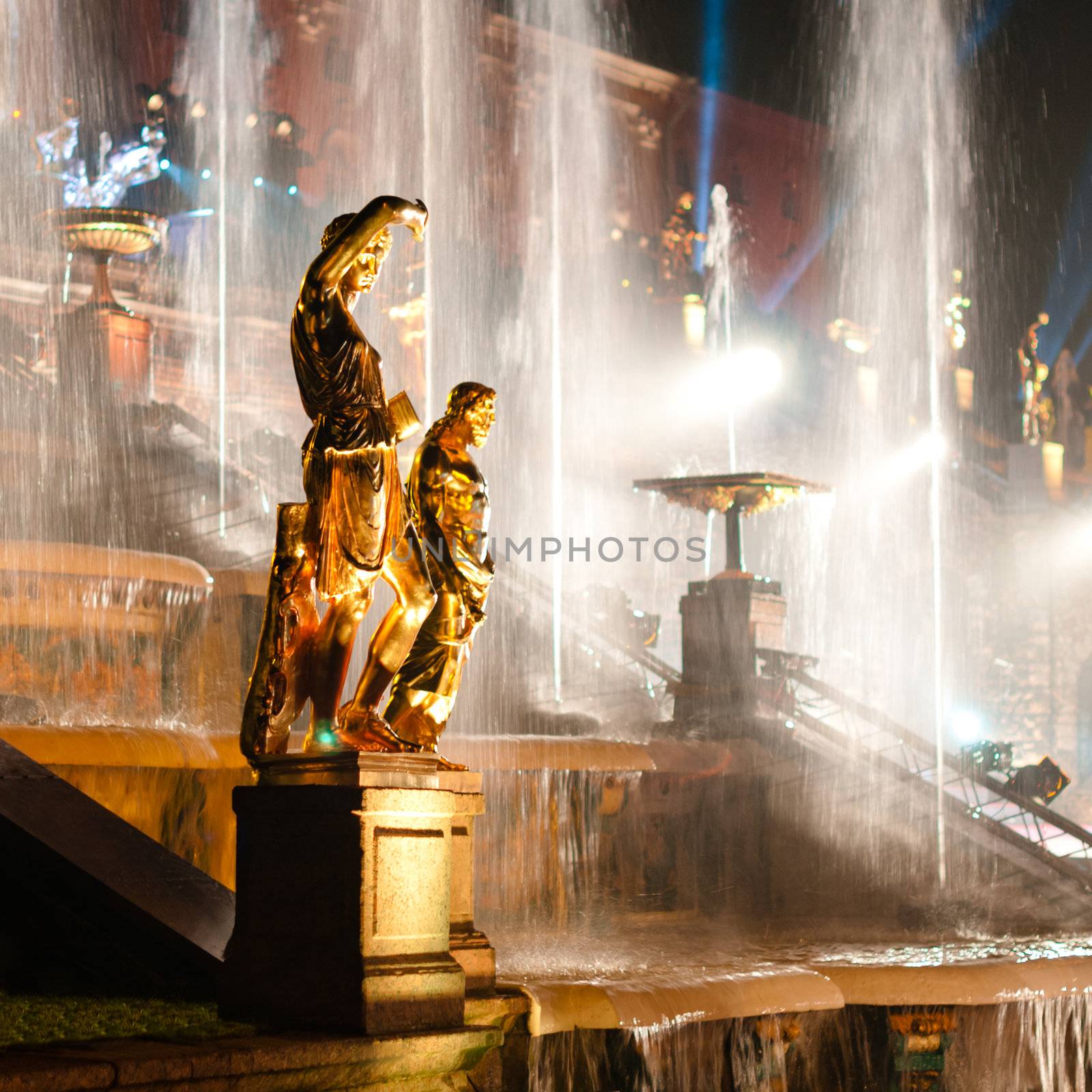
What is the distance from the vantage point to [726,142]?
139ft

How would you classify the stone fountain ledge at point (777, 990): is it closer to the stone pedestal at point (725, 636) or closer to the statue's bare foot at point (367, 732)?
the statue's bare foot at point (367, 732)

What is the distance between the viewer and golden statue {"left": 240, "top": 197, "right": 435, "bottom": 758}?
5.25 m

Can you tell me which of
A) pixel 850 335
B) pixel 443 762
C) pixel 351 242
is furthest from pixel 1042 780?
pixel 850 335

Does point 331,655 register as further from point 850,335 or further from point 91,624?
point 850,335

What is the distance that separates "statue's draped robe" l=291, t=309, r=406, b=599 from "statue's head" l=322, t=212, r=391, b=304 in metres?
0.14

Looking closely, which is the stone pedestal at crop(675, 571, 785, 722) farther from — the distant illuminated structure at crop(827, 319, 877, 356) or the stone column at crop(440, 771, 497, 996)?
the distant illuminated structure at crop(827, 319, 877, 356)

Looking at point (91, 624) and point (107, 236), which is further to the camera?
point (107, 236)

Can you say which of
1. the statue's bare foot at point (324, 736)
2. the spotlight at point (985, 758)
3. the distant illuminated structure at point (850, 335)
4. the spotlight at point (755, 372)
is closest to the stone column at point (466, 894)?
the statue's bare foot at point (324, 736)

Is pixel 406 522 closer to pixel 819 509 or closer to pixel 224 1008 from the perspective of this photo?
pixel 224 1008

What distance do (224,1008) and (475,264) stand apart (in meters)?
25.9

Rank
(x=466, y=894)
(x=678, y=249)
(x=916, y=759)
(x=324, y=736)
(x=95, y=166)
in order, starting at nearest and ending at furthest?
(x=324, y=736), (x=466, y=894), (x=916, y=759), (x=95, y=166), (x=678, y=249)

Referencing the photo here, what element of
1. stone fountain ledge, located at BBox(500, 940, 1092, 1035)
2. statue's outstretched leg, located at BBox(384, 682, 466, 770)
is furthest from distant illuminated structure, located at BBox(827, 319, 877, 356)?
statue's outstretched leg, located at BBox(384, 682, 466, 770)

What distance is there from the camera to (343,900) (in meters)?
4.88

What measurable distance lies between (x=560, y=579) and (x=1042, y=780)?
28.2ft
